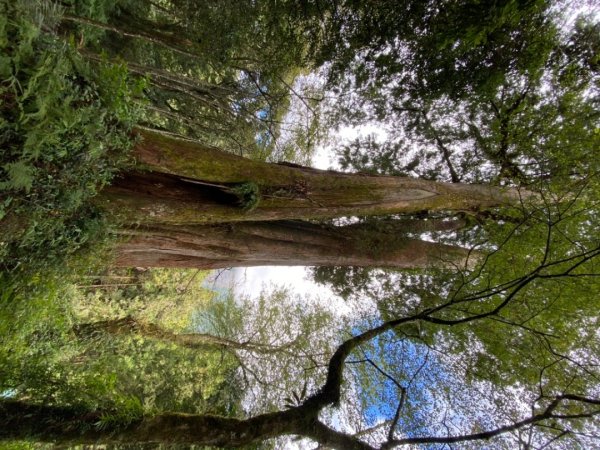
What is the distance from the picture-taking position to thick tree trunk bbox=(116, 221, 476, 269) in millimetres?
5816

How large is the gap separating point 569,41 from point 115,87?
8.74 metres

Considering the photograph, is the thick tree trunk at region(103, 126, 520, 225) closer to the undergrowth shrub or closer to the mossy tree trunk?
the mossy tree trunk

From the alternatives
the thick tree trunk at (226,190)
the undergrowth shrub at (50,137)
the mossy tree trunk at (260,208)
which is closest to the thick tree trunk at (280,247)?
the mossy tree trunk at (260,208)

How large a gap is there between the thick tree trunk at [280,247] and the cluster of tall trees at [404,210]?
4 centimetres

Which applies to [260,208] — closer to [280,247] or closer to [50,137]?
[280,247]

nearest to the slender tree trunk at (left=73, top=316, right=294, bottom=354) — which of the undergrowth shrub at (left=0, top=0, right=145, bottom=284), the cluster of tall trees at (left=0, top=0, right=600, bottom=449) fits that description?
the cluster of tall trees at (left=0, top=0, right=600, bottom=449)

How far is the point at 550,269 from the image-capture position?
24.8 feet

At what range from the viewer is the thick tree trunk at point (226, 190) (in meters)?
4.46

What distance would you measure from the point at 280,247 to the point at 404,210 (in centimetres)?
252

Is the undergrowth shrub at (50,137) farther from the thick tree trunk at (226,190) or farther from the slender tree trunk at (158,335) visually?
the slender tree trunk at (158,335)

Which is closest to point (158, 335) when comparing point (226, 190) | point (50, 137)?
point (226, 190)

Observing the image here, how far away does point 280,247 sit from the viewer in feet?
24.8

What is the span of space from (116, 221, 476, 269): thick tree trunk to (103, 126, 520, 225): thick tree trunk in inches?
26.6

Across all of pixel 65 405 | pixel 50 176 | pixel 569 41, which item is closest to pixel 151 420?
pixel 65 405
